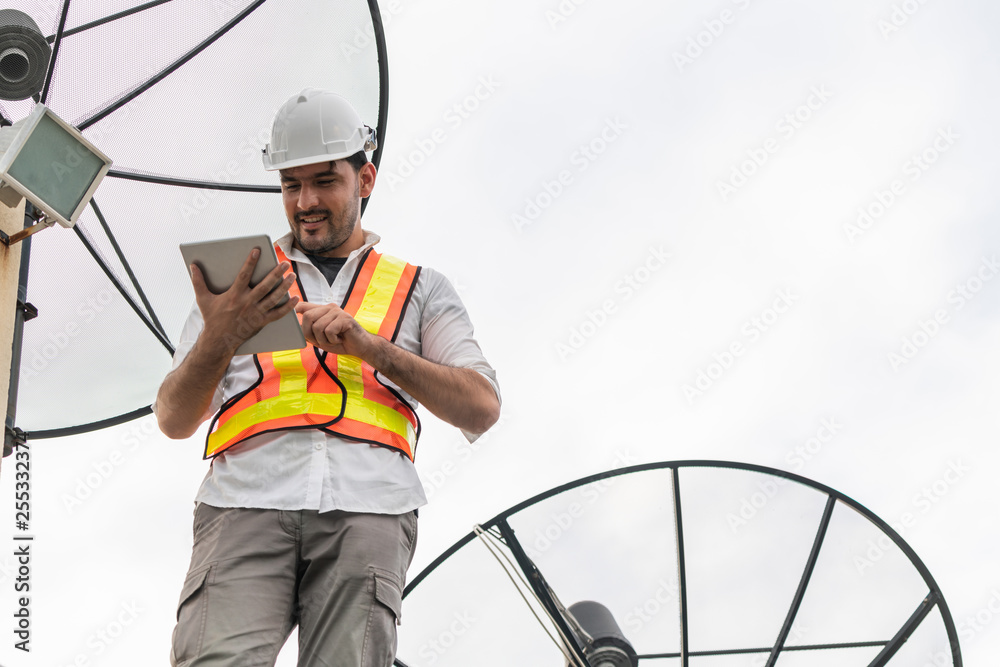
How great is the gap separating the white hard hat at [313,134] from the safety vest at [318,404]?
65cm

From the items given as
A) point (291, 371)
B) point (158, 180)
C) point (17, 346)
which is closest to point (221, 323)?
point (291, 371)

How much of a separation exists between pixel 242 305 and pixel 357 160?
935 millimetres

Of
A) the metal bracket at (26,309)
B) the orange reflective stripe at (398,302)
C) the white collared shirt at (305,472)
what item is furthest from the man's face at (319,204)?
the metal bracket at (26,309)

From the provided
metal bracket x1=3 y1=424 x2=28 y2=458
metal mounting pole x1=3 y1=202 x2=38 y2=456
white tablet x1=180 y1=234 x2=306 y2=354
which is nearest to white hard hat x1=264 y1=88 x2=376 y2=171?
white tablet x1=180 y1=234 x2=306 y2=354

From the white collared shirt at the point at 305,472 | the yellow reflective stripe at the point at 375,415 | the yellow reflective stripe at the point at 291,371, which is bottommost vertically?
the white collared shirt at the point at 305,472

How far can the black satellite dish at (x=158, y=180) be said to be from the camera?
5180 mm

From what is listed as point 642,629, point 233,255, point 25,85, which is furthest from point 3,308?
point 642,629

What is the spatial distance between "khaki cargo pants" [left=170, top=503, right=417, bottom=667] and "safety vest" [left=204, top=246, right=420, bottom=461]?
0.73 ft

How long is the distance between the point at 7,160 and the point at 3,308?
0.81 metres

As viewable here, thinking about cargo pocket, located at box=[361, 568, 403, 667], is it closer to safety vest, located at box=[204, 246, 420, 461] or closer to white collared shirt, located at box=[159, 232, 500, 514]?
white collared shirt, located at box=[159, 232, 500, 514]

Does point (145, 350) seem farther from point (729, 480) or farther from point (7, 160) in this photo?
point (729, 480)

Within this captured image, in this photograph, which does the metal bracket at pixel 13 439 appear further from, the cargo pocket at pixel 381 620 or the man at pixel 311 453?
the cargo pocket at pixel 381 620

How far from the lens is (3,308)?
3793 mm

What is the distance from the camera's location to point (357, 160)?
3.03 m
